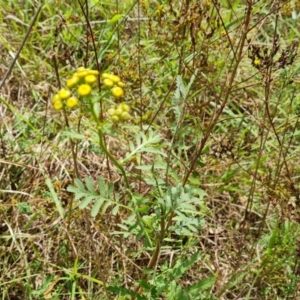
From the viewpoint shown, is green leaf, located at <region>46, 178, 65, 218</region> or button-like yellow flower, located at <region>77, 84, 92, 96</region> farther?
green leaf, located at <region>46, 178, 65, 218</region>

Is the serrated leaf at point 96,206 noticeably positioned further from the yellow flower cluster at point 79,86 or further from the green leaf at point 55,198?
the green leaf at point 55,198

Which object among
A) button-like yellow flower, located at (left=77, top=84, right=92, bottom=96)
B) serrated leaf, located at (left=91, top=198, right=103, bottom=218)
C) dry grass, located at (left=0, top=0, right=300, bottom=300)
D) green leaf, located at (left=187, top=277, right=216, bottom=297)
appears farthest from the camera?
dry grass, located at (left=0, top=0, right=300, bottom=300)

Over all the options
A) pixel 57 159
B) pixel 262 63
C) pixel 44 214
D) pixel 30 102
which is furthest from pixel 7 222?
pixel 262 63

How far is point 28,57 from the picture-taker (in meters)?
2.72

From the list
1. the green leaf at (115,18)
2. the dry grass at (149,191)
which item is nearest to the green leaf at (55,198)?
the dry grass at (149,191)

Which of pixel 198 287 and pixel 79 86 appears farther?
pixel 198 287

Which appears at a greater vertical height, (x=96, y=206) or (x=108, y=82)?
(x=108, y=82)

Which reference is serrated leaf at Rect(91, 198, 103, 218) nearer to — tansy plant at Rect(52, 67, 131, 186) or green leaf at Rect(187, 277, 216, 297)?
tansy plant at Rect(52, 67, 131, 186)

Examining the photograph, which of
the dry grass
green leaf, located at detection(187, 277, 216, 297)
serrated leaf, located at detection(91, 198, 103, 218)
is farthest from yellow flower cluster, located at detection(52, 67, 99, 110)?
green leaf, located at detection(187, 277, 216, 297)

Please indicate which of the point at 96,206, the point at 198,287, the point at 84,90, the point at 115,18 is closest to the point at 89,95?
the point at 84,90

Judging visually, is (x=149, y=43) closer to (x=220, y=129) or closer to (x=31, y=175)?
(x=220, y=129)

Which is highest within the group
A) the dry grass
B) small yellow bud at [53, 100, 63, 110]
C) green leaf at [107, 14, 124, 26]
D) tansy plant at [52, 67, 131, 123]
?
green leaf at [107, 14, 124, 26]

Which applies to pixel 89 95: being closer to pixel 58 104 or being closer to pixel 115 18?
pixel 58 104

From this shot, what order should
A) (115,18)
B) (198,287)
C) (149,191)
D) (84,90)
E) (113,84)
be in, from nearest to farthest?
(84,90)
(113,84)
(198,287)
(149,191)
(115,18)
